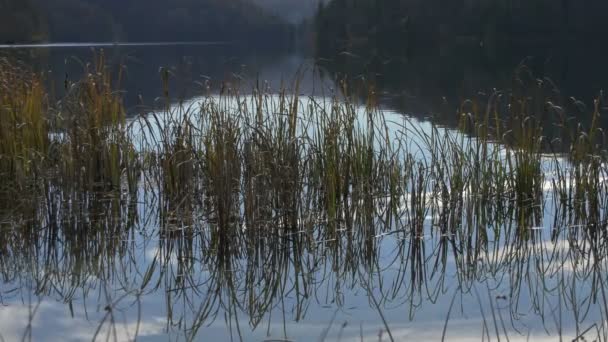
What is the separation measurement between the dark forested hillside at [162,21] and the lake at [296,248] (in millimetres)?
52501

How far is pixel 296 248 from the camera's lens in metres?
3.96

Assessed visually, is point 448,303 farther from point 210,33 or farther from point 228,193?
point 210,33

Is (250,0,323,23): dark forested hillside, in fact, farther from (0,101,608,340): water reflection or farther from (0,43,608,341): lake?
(0,101,608,340): water reflection

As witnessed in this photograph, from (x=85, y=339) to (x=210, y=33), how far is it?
72.5m

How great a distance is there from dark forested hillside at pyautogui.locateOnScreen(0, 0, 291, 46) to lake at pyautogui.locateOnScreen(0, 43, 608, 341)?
52501 mm

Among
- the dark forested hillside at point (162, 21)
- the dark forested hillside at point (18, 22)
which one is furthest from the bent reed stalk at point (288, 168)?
the dark forested hillside at point (162, 21)

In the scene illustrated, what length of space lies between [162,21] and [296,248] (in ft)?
229

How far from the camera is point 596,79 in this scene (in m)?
14.6

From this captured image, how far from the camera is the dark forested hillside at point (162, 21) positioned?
59094 mm

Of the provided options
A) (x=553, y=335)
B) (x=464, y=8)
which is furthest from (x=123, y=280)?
(x=464, y=8)

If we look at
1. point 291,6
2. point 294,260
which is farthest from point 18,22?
point 291,6

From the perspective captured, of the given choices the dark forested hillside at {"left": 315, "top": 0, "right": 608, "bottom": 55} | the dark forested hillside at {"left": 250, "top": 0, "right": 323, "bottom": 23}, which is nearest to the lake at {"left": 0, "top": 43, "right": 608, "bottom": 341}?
the dark forested hillside at {"left": 315, "top": 0, "right": 608, "bottom": 55}

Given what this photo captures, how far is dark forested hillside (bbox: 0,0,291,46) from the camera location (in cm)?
5909

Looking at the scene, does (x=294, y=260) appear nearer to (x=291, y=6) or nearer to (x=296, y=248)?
(x=296, y=248)
